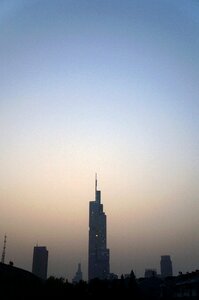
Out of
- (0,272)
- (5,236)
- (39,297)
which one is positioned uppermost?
(5,236)

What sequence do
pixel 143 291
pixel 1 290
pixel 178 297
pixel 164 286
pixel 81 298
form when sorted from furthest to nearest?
pixel 143 291 < pixel 164 286 < pixel 178 297 < pixel 81 298 < pixel 1 290

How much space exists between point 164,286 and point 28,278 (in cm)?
3523

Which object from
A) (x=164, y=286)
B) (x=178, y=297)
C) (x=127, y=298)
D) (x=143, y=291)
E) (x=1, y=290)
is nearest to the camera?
(x=1, y=290)

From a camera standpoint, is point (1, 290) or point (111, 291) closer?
point (1, 290)

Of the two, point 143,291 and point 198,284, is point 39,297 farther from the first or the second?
point 143,291

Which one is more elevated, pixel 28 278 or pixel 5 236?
pixel 5 236

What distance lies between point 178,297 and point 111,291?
51.3 ft

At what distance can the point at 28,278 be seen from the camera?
6475 centimetres

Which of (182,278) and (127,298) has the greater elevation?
(182,278)

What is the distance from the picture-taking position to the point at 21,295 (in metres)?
55.4

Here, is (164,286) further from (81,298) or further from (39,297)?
(39,297)

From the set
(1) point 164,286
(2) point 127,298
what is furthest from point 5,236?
(2) point 127,298

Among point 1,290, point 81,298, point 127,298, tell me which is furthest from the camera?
point 127,298

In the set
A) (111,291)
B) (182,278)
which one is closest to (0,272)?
(111,291)
